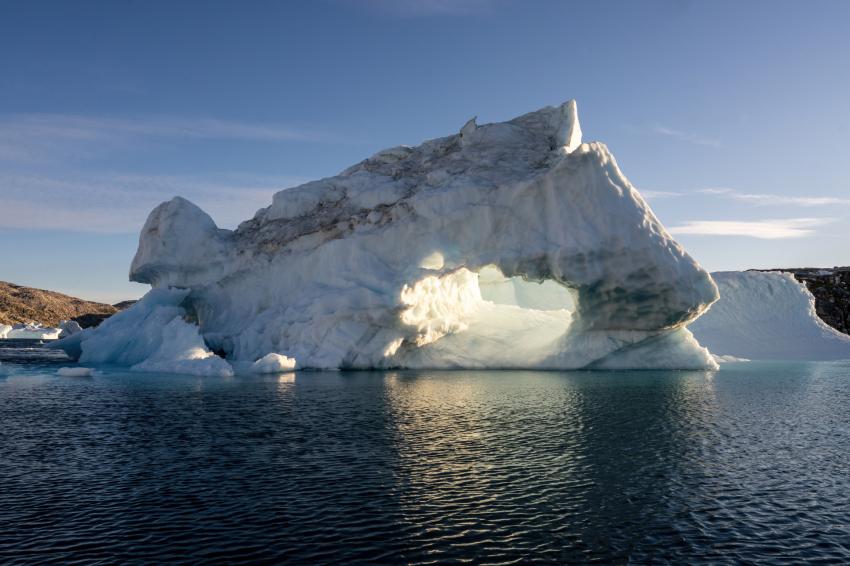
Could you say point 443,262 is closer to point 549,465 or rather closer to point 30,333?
point 549,465

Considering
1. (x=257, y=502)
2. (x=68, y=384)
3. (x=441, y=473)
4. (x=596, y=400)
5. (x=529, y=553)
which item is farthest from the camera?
(x=68, y=384)

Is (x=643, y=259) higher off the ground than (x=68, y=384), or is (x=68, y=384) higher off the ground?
(x=643, y=259)

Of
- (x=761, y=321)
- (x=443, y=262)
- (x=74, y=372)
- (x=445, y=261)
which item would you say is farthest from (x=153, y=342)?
(x=761, y=321)

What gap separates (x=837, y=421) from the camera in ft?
68.2

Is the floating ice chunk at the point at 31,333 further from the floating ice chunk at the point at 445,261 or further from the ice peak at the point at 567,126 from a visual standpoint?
the ice peak at the point at 567,126

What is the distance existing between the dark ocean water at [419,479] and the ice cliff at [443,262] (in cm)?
1122

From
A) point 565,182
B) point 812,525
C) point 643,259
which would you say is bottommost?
point 812,525

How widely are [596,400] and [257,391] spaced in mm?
12717

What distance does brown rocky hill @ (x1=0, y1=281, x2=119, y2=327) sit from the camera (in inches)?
5487

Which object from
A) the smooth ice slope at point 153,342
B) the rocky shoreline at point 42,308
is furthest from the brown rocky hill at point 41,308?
the smooth ice slope at point 153,342

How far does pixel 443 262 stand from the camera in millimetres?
37406

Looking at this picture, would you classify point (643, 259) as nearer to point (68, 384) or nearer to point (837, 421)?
point (837, 421)

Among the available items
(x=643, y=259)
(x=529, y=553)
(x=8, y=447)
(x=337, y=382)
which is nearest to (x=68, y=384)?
(x=337, y=382)

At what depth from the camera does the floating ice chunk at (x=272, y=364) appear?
33594mm
